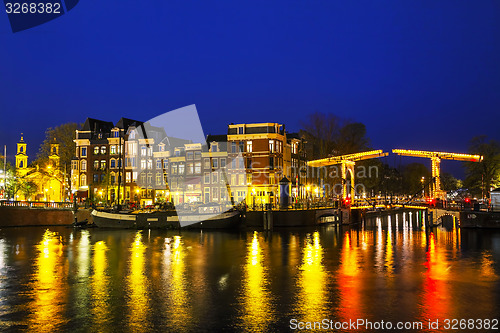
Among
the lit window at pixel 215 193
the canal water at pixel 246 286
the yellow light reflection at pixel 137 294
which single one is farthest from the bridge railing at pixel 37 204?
the yellow light reflection at pixel 137 294

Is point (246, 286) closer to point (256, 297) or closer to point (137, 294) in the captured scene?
point (256, 297)

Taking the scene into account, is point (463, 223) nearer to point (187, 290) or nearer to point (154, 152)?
point (187, 290)

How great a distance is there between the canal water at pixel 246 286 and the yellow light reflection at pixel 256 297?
39 mm

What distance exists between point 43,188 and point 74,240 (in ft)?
193

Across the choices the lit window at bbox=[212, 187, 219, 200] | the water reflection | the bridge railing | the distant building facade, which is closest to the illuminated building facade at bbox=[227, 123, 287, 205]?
the distant building facade

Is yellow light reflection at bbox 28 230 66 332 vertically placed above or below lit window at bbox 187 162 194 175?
below

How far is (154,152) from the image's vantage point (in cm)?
8231

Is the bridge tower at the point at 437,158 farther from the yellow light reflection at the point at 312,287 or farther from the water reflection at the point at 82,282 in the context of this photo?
the water reflection at the point at 82,282

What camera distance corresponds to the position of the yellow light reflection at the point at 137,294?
47.2ft

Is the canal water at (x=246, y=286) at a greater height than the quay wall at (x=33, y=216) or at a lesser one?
lesser

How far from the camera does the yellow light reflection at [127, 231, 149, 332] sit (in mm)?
14391

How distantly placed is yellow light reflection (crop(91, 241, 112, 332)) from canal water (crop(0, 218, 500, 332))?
0.05 meters

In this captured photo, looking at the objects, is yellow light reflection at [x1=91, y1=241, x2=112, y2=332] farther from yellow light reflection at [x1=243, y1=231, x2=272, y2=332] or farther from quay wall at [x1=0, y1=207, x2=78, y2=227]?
quay wall at [x1=0, y1=207, x2=78, y2=227]

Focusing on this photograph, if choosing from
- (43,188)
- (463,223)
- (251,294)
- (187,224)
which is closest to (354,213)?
(463,223)
